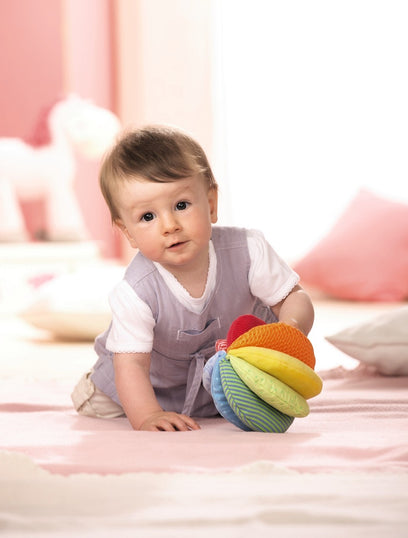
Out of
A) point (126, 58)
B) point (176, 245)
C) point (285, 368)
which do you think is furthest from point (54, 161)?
point (285, 368)

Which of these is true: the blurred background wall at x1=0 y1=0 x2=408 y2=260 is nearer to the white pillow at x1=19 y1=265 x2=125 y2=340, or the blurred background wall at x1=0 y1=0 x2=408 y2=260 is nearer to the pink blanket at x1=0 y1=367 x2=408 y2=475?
the white pillow at x1=19 y1=265 x2=125 y2=340

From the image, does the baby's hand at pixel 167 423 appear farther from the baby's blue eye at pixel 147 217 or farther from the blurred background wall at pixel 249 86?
the blurred background wall at pixel 249 86

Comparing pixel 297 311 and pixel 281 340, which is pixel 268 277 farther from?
pixel 281 340

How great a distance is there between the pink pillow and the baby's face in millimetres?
1723

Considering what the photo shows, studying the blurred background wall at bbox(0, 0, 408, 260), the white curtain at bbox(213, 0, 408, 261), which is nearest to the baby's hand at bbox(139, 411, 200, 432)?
the white curtain at bbox(213, 0, 408, 261)

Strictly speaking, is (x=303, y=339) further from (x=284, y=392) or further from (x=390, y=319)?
(x=390, y=319)

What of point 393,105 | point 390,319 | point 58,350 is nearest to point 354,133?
point 393,105

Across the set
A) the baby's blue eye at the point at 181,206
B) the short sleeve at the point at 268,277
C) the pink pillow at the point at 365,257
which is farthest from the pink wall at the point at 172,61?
the baby's blue eye at the point at 181,206

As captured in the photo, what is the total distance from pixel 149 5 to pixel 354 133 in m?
1.18

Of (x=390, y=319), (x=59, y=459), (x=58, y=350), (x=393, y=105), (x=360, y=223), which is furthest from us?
(x=393, y=105)

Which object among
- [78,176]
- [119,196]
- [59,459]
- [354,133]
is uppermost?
[119,196]

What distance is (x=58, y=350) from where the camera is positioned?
Result: 211 cm

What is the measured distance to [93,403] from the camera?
1298 millimetres

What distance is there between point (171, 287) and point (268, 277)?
0.50 ft
